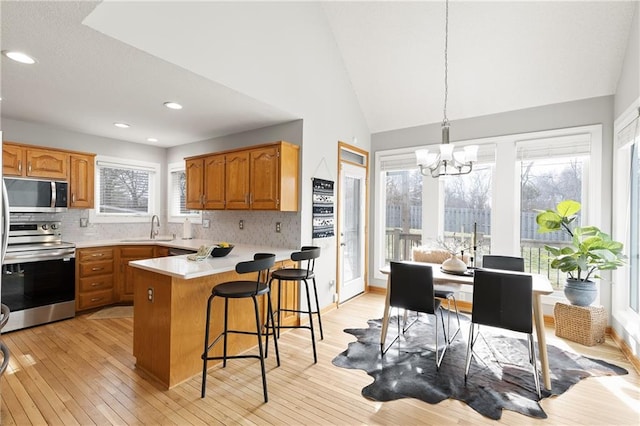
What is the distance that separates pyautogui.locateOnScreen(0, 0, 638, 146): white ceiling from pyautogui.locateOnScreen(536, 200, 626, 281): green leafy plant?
1503 millimetres

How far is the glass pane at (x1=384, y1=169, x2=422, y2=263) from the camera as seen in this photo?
5.13 meters

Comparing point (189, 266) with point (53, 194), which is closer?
point (189, 266)

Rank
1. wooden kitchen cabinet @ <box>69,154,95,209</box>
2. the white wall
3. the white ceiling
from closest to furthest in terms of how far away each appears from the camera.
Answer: the white ceiling, the white wall, wooden kitchen cabinet @ <box>69,154,95,209</box>

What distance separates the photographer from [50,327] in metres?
3.72

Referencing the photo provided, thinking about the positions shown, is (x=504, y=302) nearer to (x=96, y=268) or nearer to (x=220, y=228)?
(x=220, y=228)

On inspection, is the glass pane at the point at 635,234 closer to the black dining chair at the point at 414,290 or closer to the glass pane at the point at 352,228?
the black dining chair at the point at 414,290

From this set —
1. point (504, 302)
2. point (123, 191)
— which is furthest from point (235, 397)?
point (123, 191)

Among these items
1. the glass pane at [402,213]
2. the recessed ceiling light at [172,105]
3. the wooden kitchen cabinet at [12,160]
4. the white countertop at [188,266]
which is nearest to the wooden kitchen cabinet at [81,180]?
the wooden kitchen cabinet at [12,160]

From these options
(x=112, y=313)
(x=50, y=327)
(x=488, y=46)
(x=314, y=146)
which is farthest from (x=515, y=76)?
(x=50, y=327)

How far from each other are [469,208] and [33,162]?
227 inches

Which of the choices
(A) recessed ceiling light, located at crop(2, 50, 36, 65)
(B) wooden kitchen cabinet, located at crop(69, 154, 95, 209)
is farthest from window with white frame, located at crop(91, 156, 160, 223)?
(A) recessed ceiling light, located at crop(2, 50, 36, 65)

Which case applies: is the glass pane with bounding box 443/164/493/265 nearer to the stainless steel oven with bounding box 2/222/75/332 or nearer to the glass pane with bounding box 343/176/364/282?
the glass pane with bounding box 343/176/364/282

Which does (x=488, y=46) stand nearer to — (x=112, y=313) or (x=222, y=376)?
(x=222, y=376)

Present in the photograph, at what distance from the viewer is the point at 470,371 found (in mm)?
2812
